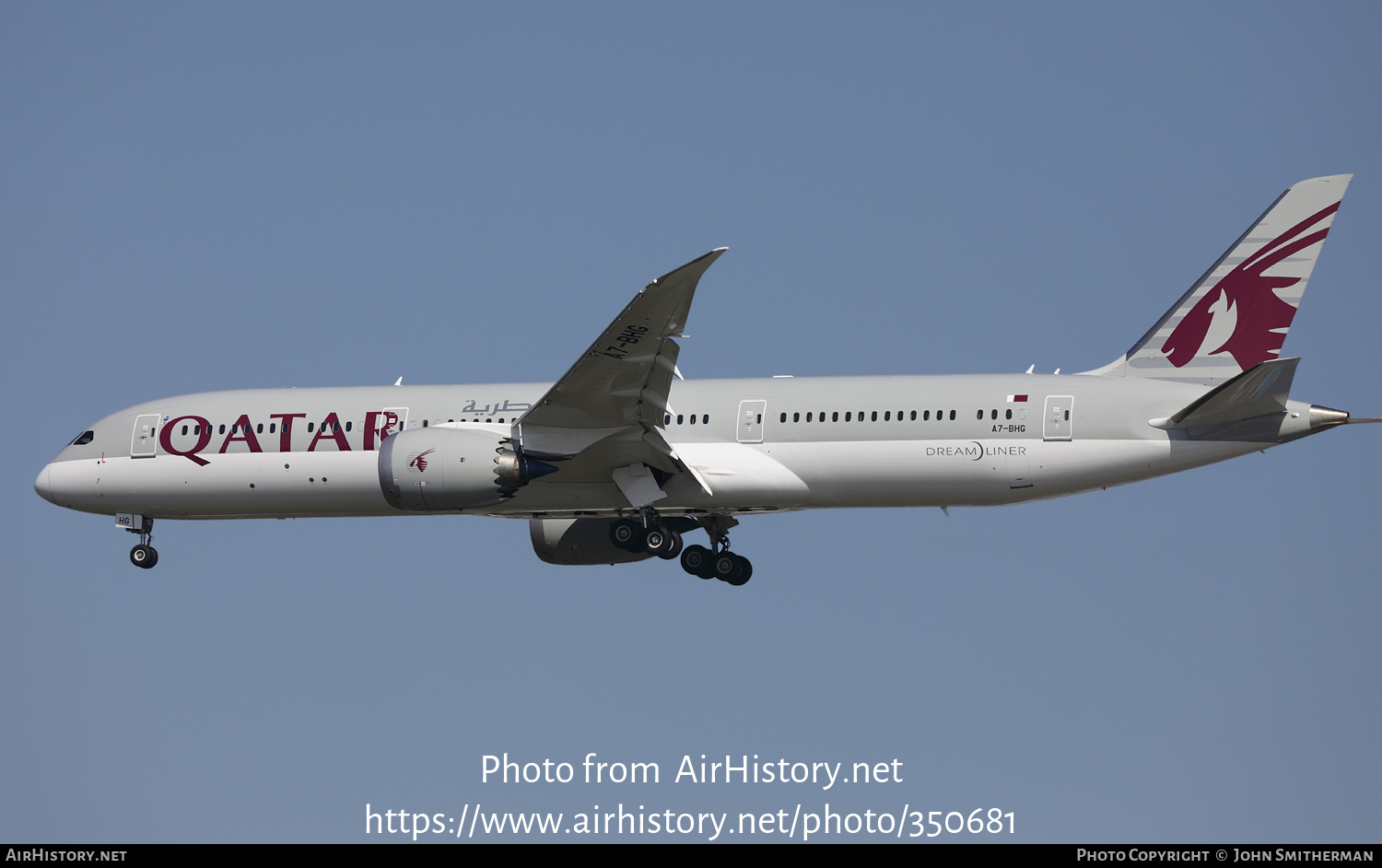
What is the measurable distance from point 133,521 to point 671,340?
1320cm

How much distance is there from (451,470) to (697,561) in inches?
244

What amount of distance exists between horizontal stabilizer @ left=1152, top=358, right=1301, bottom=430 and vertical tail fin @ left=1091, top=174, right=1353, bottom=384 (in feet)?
5.63

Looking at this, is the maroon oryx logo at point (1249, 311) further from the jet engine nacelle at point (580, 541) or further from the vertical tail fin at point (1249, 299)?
the jet engine nacelle at point (580, 541)

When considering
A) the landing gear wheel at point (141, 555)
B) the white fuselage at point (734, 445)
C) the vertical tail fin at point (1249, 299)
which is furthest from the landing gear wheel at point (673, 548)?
the landing gear wheel at point (141, 555)

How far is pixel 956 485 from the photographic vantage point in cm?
3017

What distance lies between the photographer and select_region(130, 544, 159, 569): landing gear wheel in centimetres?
3469

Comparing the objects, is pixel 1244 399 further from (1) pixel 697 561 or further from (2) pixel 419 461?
(2) pixel 419 461

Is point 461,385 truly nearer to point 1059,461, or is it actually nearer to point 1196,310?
point 1059,461

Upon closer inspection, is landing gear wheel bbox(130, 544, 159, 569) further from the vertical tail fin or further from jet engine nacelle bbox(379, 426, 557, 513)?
the vertical tail fin

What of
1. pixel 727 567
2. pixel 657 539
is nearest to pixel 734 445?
pixel 657 539

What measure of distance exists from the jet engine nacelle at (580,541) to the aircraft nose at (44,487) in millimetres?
10061

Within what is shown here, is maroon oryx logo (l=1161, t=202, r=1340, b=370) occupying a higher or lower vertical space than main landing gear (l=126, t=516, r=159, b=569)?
higher

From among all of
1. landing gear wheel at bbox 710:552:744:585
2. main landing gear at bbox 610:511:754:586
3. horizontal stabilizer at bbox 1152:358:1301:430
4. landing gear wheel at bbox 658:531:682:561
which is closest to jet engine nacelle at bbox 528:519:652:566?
main landing gear at bbox 610:511:754:586

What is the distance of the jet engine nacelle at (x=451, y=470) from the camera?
30250mm
